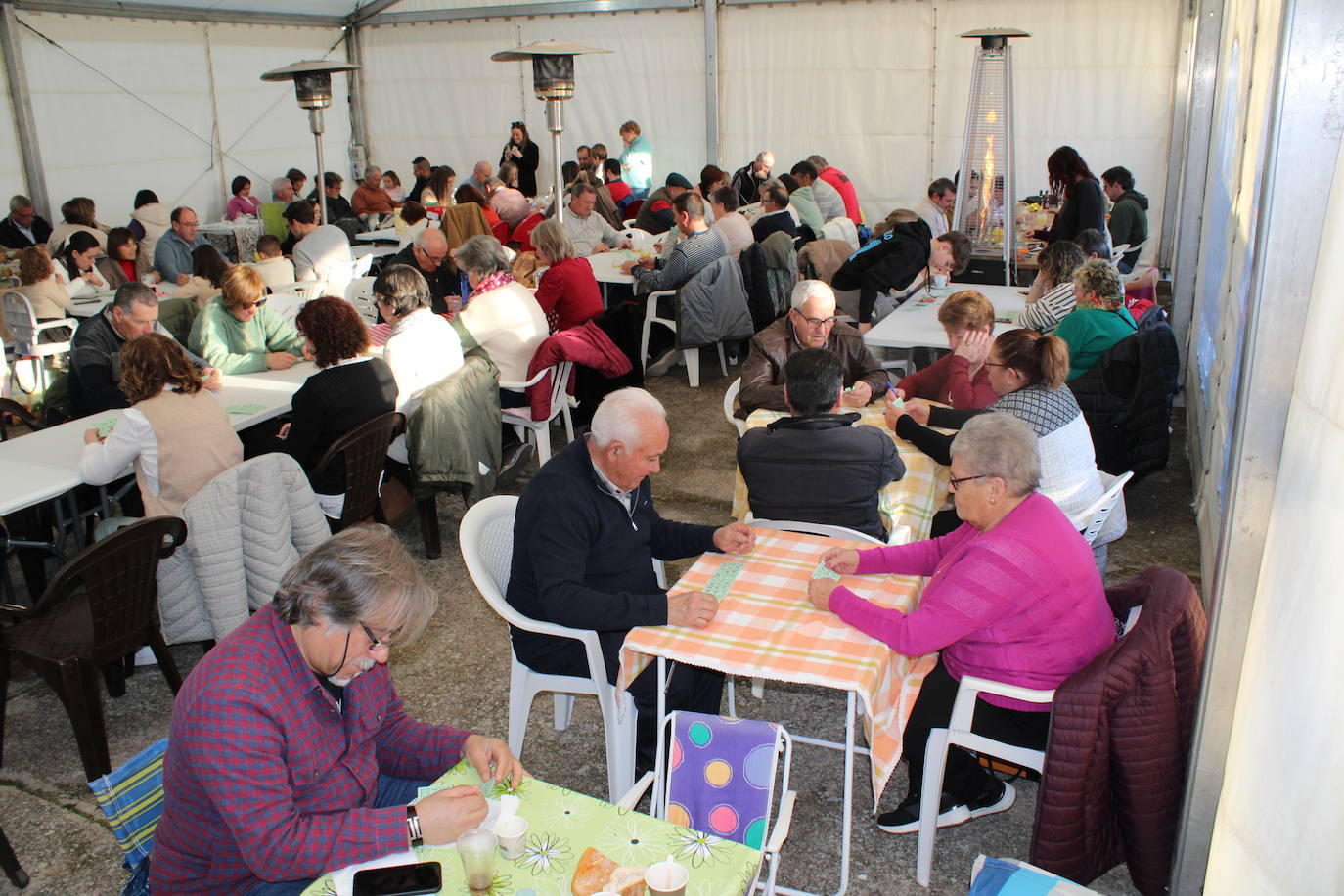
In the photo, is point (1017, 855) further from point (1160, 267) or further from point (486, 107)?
point (486, 107)

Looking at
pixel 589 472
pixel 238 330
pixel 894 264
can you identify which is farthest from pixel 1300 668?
pixel 894 264

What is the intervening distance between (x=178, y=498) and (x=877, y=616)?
2424 millimetres

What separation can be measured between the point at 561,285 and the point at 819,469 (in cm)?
298

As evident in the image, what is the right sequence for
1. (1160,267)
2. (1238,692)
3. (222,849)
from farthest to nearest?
(1160,267) < (1238,692) < (222,849)

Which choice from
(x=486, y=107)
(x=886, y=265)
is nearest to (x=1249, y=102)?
(x=886, y=265)

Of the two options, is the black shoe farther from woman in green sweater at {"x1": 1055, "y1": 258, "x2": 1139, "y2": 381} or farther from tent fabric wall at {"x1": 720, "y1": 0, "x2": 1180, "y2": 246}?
tent fabric wall at {"x1": 720, "y1": 0, "x2": 1180, "y2": 246}

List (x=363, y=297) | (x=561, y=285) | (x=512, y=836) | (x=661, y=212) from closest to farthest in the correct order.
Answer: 1. (x=512, y=836)
2. (x=561, y=285)
3. (x=363, y=297)
4. (x=661, y=212)

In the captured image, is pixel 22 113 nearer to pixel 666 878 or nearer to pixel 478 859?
pixel 478 859

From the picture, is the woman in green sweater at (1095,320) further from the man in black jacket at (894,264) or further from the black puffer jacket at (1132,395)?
the man in black jacket at (894,264)

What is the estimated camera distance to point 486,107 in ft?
41.9

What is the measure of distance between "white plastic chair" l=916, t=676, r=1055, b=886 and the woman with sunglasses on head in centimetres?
99

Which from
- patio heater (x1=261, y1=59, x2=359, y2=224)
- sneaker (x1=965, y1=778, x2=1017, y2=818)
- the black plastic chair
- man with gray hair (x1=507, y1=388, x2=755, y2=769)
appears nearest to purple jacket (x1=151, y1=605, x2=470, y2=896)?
man with gray hair (x1=507, y1=388, x2=755, y2=769)

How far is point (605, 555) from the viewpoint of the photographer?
278 cm

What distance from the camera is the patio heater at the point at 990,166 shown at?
7.89m
